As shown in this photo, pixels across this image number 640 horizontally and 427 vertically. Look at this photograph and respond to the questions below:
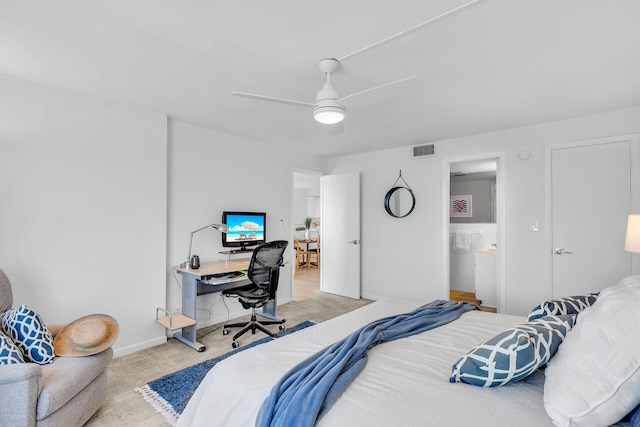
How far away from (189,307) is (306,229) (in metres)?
6.38

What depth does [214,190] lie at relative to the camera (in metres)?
3.92

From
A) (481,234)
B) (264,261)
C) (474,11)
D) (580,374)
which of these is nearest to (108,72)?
(264,261)

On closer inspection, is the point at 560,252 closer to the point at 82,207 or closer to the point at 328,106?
the point at 328,106

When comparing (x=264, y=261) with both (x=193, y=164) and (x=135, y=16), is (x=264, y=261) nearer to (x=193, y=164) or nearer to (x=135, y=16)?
(x=193, y=164)

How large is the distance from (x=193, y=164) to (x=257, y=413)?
3078 millimetres

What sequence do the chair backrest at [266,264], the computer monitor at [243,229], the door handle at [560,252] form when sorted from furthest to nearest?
the computer monitor at [243,229]
the door handle at [560,252]
the chair backrest at [266,264]

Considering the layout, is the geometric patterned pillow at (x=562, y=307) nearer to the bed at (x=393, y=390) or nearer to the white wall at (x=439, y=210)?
the bed at (x=393, y=390)

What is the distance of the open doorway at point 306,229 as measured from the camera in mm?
7520

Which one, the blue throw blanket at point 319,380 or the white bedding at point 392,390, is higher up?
the blue throw blanket at point 319,380

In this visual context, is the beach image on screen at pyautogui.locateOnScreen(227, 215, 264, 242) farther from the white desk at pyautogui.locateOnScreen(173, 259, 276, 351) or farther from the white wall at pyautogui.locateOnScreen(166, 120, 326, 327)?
the white desk at pyautogui.locateOnScreen(173, 259, 276, 351)

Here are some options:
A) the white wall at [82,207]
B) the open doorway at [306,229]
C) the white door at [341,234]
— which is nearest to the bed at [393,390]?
the white wall at [82,207]

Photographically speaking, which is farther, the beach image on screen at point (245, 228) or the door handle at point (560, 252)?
the beach image on screen at point (245, 228)

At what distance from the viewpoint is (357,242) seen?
5.11m

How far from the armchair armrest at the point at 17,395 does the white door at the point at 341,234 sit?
4.04 meters
